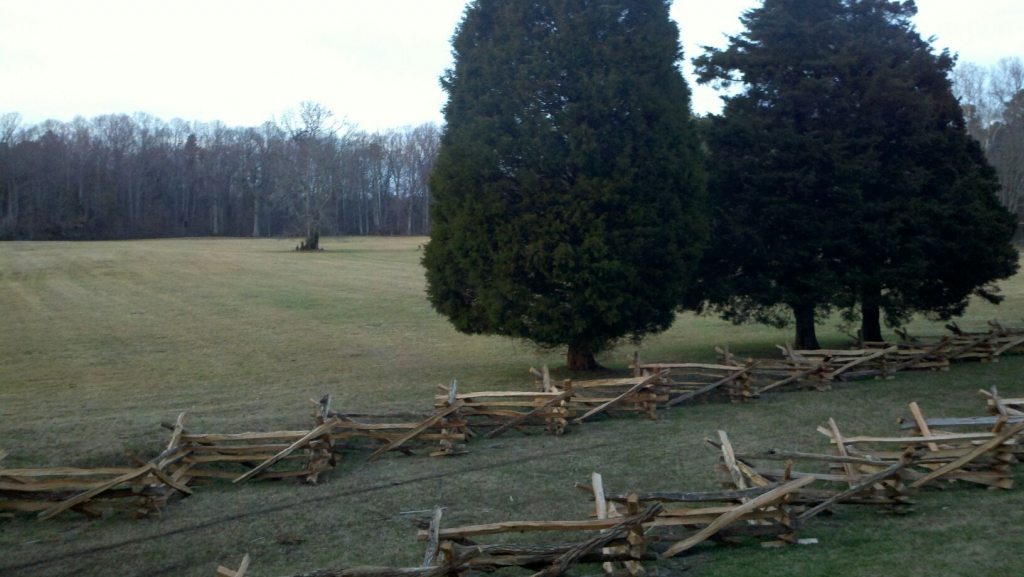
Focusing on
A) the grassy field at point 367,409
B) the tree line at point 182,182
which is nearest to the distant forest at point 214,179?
the tree line at point 182,182

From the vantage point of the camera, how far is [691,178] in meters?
16.8

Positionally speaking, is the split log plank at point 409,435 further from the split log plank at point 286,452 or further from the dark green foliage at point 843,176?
the dark green foliage at point 843,176

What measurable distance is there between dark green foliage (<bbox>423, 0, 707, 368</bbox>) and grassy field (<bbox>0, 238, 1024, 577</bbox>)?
2.28m

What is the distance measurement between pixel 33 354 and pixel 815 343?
2016cm

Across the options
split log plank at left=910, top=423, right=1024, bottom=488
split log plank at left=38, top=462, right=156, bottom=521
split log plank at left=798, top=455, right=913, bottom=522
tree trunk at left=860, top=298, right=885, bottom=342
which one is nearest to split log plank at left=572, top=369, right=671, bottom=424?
split log plank at left=910, top=423, right=1024, bottom=488

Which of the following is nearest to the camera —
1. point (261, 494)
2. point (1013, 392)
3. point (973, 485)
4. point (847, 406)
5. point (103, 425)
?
point (973, 485)

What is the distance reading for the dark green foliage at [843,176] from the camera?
18.4 meters

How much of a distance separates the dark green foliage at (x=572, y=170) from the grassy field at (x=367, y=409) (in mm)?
2280

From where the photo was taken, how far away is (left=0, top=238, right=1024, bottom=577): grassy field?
783 centimetres

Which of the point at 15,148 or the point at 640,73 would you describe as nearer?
the point at 640,73

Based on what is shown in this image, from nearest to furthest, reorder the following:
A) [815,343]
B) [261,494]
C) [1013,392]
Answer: [261,494] < [1013,392] < [815,343]

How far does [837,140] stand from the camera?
18.5 m

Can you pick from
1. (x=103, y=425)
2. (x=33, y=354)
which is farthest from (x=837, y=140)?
(x=33, y=354)

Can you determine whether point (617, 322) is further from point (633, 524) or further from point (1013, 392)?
point (633, 524)
